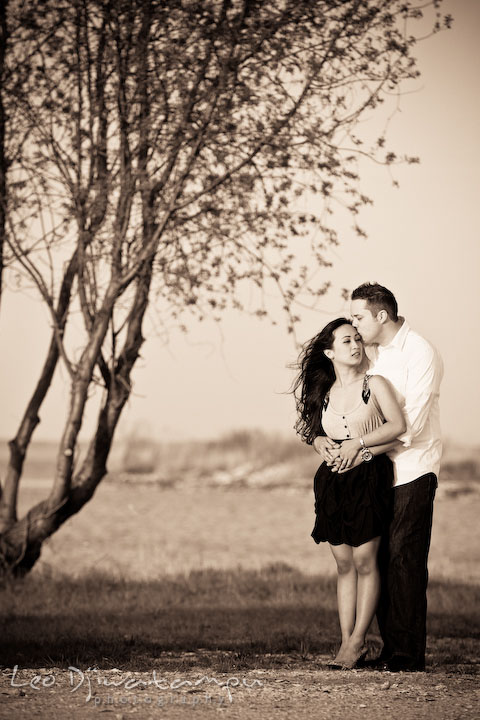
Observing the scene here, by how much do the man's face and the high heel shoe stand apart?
181 cm

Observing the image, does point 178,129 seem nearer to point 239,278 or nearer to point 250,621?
point 239,278

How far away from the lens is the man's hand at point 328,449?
574 cm

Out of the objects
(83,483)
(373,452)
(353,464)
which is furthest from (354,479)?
(83,483)

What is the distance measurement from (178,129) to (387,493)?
510cm

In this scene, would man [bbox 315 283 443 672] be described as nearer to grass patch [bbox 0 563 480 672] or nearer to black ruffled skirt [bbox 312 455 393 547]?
black ruffled skirt [bbox 312 455 393 547]

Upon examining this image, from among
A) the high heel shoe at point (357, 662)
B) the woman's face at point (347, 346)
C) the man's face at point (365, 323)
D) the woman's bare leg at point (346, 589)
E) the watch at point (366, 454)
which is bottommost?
the high heel shoe at point (357, 662)

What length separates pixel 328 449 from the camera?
579 centimetres

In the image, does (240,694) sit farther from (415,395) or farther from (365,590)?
(415,395)

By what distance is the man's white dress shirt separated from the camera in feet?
18.9

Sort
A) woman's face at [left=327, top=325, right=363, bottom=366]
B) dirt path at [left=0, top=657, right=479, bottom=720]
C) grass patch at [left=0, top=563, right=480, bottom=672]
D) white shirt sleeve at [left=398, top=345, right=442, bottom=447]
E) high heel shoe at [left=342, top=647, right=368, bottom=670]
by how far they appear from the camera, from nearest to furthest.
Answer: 1. dirt path at [left=0, top=657, right=479, bottom=720]
2. high heel shoe at [left=342, top=647, right=368, bottom=670]
3. white shirt sleeve at [left=398, top=345, right=442, bottom=447]
4. woman's face at [left=327, top=325, right=363, bottom=366]
5. grass patch at [left=0, top=563, right=480, bottom=672]

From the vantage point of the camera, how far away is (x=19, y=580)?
1055 cm

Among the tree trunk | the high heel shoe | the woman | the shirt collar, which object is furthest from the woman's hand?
the tree trunk

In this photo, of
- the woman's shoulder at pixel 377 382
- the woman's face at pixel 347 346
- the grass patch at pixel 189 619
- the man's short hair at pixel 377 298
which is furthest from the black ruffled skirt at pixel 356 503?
the grass patch at pixel 189 619

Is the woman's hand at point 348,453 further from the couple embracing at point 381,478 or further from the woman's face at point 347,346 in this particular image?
the woman's face at point 347,346
